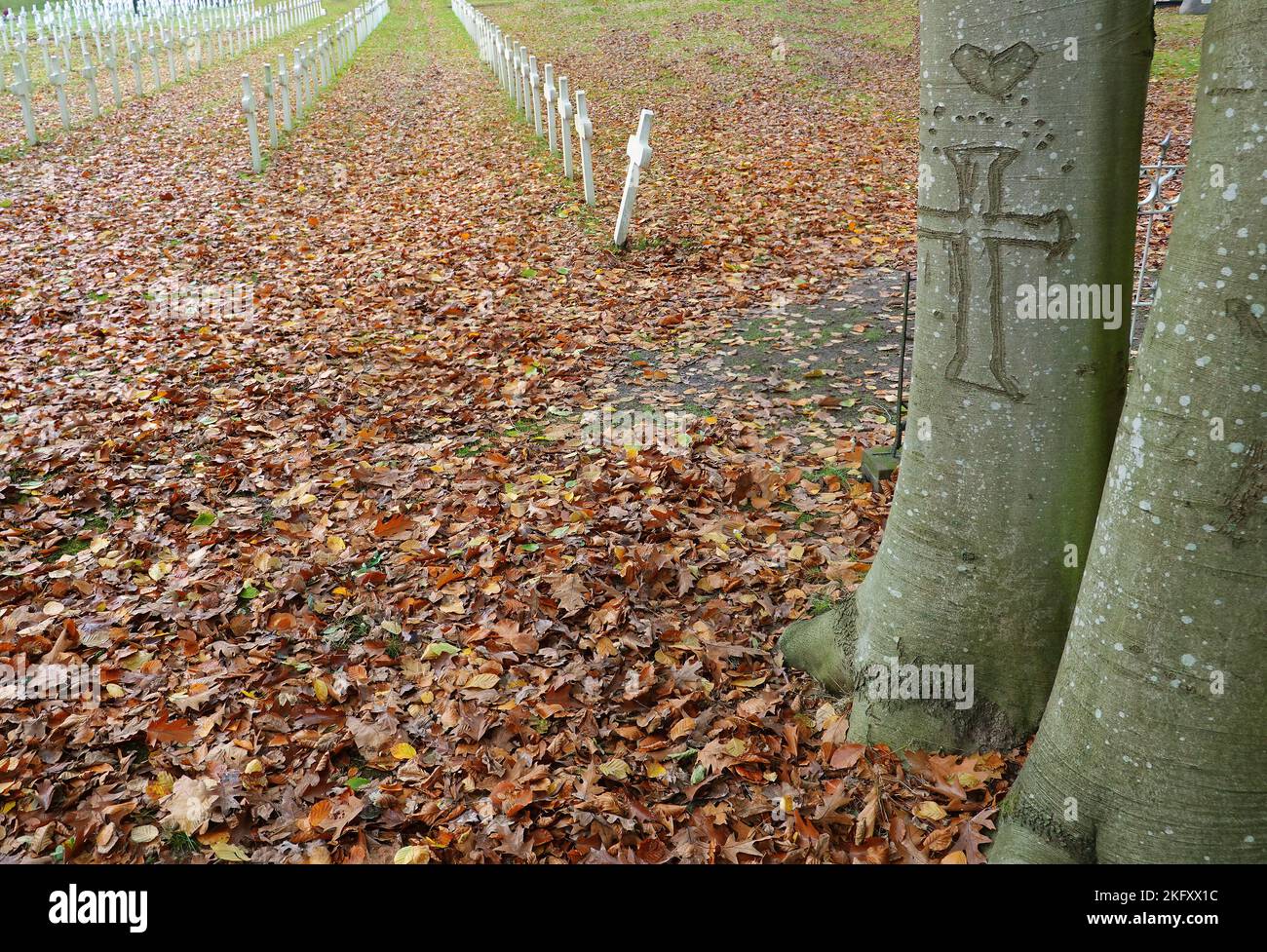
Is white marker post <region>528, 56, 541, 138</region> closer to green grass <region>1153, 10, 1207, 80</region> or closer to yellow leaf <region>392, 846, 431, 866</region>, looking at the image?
green grass <region>1153, 10, 1207, 80</region>

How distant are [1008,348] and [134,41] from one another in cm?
2511

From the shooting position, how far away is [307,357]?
721 cm

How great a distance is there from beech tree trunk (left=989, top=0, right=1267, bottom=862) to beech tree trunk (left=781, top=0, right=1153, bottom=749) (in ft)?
1.70

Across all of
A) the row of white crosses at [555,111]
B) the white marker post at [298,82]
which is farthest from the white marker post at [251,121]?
the white marker post at [298,82]

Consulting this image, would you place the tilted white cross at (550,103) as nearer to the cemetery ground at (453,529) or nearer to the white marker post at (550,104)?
the white marker post at (550,104)

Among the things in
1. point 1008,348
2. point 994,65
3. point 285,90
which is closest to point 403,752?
point 1008,348

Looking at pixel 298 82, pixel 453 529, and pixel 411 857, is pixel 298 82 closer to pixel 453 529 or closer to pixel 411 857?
pixel 453 529

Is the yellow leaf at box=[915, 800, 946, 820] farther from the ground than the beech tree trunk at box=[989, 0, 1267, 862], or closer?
closer

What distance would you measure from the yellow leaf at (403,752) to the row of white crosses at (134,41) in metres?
16.0

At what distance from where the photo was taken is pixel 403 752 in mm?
3449

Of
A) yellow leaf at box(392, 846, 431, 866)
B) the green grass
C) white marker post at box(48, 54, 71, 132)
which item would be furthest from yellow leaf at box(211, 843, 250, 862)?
the green grass

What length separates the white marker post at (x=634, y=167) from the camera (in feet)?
29.5

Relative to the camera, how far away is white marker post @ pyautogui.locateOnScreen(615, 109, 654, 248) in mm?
9000

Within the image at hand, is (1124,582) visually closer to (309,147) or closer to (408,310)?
(408,310)
